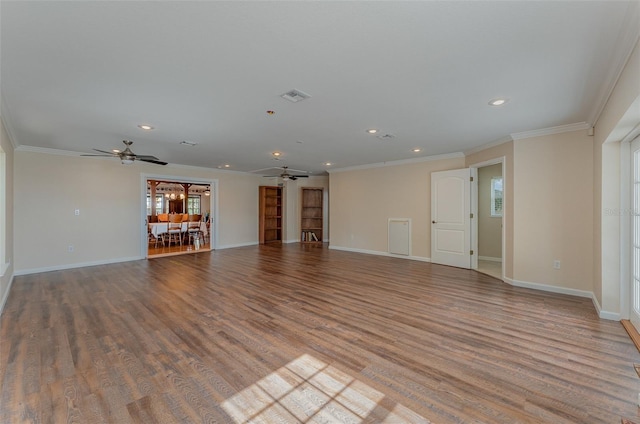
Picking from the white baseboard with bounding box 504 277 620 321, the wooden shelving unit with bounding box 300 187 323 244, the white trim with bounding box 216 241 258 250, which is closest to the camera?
the white baseboard with bounding box 504 277 620 321

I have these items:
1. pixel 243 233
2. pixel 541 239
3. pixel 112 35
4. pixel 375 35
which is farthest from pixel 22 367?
pixel 243 233

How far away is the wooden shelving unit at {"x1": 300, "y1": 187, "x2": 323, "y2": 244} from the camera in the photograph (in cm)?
1005

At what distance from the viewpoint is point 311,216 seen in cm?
1026

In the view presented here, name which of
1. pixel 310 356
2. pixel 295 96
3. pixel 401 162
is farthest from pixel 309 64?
pixel 401 162

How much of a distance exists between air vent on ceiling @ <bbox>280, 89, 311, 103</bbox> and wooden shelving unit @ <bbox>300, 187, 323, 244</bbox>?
279 inches

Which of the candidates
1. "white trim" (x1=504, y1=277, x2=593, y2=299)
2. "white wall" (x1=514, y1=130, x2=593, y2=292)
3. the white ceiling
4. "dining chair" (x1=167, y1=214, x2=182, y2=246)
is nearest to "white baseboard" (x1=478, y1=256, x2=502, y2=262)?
"white trim" (x1=504, y1=277, x2=593, y2=299)

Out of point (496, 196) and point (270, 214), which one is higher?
point (496, 196)

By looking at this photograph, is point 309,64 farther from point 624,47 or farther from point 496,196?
point 496,196

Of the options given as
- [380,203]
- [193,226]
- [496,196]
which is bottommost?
[193,226]

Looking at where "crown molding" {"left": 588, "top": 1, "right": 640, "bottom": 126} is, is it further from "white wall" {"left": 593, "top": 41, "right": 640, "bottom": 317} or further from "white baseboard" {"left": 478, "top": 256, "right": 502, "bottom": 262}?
"white baseboard" {"left": 478, "top": 256, "right": 502, "bottom": 262}

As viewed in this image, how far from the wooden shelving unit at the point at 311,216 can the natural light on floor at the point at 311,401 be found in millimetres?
7949

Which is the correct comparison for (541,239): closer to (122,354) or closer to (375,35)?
(375,35)

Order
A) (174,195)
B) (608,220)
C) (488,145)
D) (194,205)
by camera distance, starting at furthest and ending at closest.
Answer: (194,205) < (174,195) < (488,145) < (608,220)

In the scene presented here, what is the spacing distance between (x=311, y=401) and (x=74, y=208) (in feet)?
21.7
